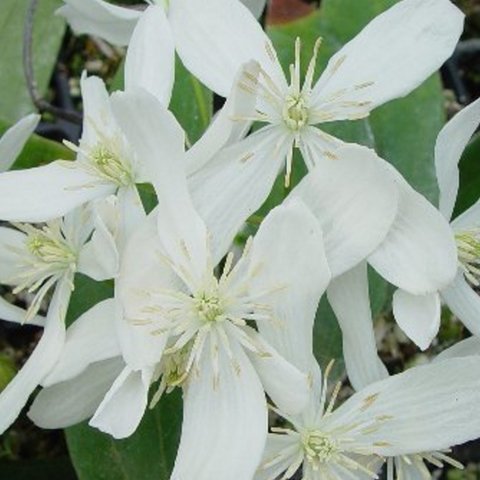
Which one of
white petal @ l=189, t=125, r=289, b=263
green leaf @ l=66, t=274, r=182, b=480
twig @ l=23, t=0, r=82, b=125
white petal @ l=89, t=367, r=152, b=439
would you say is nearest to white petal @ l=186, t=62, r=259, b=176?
white petal @ l=189, t=125, r=289, b=263

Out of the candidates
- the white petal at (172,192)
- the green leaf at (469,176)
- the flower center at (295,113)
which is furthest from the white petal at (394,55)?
the green leaf at (469,176)

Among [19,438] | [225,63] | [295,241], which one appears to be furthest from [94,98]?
[19,438]

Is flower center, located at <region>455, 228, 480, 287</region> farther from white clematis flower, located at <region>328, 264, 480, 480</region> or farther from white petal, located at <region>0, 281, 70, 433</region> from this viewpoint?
white petal, located at <region>0, 281, 70, 433</region>

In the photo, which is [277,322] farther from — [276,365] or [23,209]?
[23,209]

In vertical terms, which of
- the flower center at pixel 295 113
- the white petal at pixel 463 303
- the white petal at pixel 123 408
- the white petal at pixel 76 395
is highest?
the flower center at pixel 295 113

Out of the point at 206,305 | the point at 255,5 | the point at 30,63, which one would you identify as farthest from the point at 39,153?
the point at 206,305

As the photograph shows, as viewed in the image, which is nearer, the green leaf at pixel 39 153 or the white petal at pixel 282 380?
the white petal at pixel 282 380

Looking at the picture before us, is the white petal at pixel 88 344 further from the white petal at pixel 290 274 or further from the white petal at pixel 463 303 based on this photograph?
the white petal at pixel 463 303
